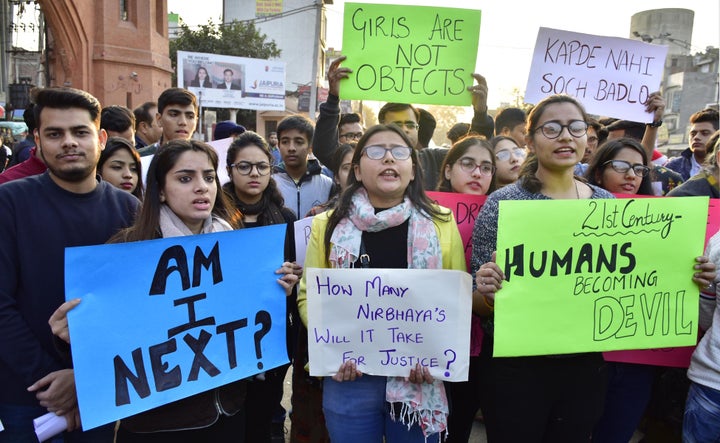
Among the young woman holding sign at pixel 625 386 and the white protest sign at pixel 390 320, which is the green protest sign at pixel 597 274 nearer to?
the white protest sign at pixel 390 320

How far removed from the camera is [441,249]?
2.32 meters

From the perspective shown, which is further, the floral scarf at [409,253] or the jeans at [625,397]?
the jeans at [625,397]

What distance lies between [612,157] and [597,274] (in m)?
1.08

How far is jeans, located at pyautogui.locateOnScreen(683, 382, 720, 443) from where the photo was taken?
2.23 meters

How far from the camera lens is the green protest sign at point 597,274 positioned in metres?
2.10

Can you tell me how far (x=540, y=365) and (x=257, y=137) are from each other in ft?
6.87

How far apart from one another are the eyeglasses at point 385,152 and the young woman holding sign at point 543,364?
45 centimetres

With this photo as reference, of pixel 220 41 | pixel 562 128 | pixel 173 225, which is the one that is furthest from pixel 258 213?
pixel 220 41

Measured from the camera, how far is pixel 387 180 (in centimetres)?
232

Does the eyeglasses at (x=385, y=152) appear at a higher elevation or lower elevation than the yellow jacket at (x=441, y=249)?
higher

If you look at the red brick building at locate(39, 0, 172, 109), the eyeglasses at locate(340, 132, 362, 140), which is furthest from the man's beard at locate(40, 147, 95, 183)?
the red brick building at locate(39, 0, 172, 109)

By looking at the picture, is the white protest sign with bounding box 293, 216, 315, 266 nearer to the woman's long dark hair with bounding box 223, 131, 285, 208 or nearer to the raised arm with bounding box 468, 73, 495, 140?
the woman's long dark hair with bounding box 223, 131, 285, 208

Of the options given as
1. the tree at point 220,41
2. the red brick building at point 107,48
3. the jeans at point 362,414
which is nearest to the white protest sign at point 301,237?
the jeans at point 362,414

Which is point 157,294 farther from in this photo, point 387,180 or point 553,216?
point 553,216
